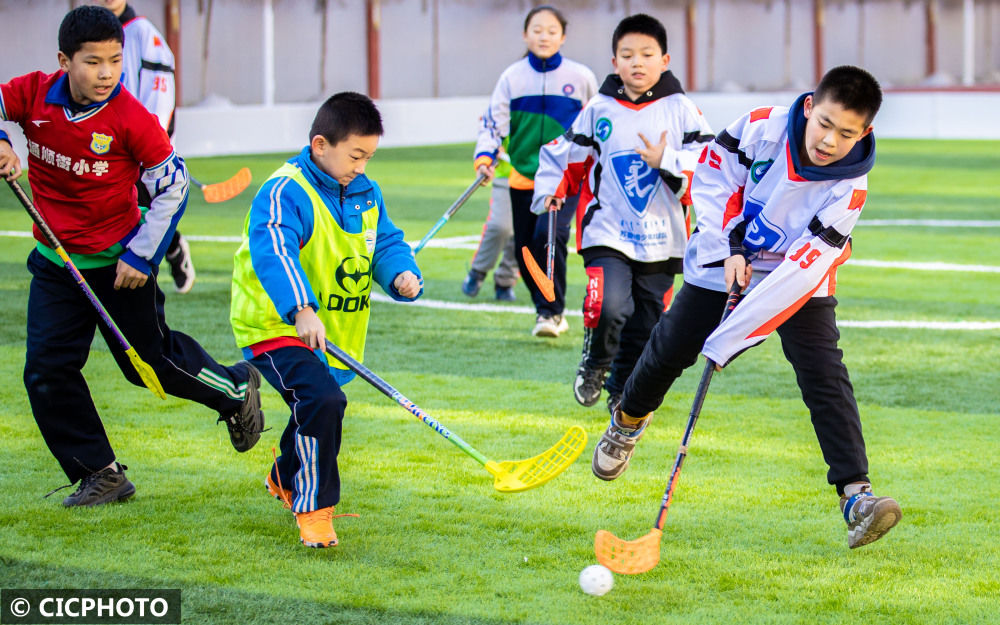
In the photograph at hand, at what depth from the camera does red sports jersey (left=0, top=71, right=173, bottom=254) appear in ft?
14.5

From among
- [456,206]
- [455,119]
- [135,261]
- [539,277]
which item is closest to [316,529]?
[135,261]

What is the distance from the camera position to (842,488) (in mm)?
4258

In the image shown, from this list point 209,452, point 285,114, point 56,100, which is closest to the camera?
point 56,100

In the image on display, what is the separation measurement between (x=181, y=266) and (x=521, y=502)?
466 centimetres

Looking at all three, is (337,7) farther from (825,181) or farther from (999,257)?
(825,181)

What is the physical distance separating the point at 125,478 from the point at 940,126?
70.6ft

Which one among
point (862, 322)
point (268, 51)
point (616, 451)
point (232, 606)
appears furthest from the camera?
point (268, 51)

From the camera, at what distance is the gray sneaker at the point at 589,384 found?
19.8 ft

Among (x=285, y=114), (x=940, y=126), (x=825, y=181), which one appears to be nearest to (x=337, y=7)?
(x=285, y=114)

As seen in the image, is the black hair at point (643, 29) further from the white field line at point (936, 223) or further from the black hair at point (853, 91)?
the white field line at point (936, 223)

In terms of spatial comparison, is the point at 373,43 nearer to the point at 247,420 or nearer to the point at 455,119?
the point at 455,119

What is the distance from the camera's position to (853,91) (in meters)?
3.95

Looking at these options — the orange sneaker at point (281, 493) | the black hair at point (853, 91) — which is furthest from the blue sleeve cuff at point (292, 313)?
the black hair at point (853, 91)

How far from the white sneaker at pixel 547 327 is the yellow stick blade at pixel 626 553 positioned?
3836 millimetres
